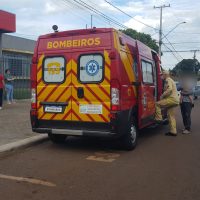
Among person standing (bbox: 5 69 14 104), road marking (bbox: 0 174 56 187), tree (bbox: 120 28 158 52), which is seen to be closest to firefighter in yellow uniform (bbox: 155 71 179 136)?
road marking (bbox: 0 174 56 187)

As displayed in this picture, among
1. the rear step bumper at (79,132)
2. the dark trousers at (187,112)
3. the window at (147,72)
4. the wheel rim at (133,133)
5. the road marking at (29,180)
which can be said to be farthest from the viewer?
the dark trousers at (187,112)

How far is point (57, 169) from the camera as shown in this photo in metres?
6.33

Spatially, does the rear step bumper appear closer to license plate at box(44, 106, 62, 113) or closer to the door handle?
license plate at box(44, 106, 62, 113)

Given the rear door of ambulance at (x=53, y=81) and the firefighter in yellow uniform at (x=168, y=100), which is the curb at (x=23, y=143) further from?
the firefighter in yellow uniform at (x=168, y=100)

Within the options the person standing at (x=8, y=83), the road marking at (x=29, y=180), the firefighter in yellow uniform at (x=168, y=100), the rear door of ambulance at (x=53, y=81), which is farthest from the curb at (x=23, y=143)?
the person standing at (x=8, y=83)

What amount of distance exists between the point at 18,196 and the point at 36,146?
3518 millimetres

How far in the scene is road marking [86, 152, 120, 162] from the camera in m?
7.14

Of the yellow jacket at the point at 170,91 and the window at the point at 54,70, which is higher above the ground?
the window at the point at 54,70

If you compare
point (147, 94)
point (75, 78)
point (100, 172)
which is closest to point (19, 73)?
point (147, 94)

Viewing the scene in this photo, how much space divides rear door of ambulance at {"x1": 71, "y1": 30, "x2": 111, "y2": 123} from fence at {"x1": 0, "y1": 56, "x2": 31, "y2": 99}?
10.7 metres

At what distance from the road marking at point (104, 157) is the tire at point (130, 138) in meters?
0.40

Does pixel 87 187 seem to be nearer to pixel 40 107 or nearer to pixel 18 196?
pixel 18 196

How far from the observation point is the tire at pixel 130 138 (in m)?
7.83

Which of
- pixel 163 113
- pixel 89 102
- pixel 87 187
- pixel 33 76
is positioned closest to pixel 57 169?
pixel 87 187
